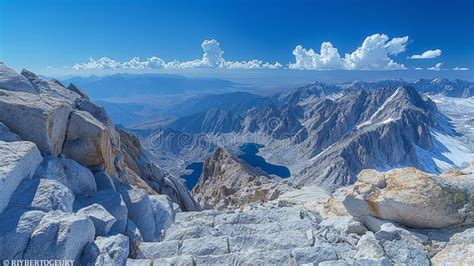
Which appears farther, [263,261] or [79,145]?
[79,145]

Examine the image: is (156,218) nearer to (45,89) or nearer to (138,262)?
(138,262)

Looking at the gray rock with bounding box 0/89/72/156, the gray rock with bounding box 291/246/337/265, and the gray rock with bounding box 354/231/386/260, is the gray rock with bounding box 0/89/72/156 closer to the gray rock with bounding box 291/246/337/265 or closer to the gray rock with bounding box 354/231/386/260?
the gray rock with bounding box 291/246/337/265

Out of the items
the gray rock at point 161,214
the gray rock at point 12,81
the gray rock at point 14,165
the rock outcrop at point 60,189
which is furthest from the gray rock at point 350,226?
the gray rock at point 12,81

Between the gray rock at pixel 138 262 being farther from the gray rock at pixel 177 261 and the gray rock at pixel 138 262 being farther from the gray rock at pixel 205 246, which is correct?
the gray rock at pixel 205 246

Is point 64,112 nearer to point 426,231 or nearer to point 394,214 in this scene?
point 394,214

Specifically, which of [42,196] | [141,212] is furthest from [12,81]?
[141,212]

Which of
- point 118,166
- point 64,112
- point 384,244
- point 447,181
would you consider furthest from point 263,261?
point 118,166
